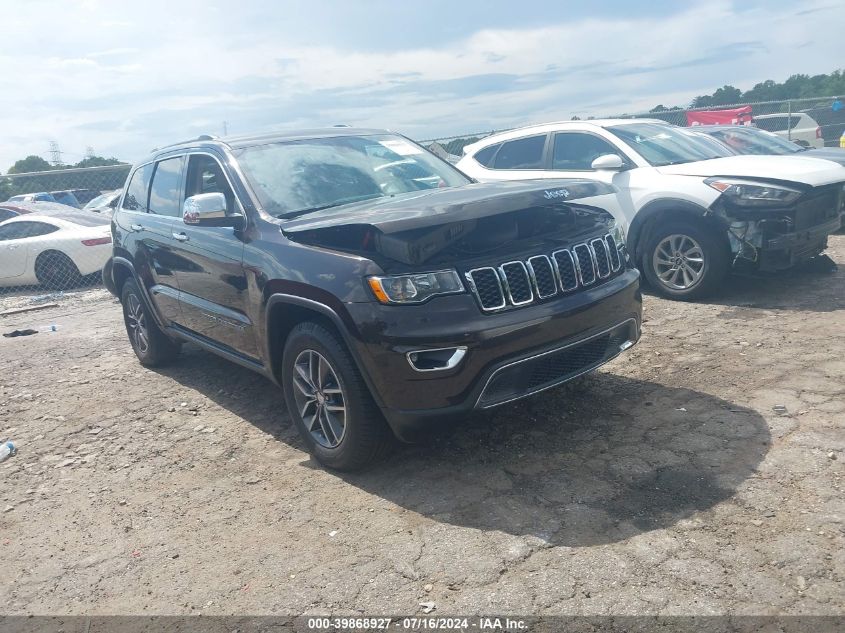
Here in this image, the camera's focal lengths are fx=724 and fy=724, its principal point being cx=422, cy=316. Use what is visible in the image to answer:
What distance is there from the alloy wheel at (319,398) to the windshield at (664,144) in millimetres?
4665

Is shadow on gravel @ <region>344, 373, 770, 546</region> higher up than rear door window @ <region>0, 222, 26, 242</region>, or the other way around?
rear door window @ <region>0, 222, 26, 242</region>

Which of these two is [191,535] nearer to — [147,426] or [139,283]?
[147,426]

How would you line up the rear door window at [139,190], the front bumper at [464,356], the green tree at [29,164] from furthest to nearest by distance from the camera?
the green tree at [29,164], the rear door window at [139,190], the front bumper at [464,356]

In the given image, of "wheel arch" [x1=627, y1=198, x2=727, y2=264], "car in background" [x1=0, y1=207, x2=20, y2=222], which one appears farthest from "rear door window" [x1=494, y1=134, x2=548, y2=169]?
"car in background" [x1=0, y1=207, x2=20, y2=222]

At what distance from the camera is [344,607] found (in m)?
2.82

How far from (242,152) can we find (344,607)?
119 inches

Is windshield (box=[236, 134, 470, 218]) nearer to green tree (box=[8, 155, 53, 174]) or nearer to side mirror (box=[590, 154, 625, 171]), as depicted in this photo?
side mirror (box=[590, 154, 625, 171])

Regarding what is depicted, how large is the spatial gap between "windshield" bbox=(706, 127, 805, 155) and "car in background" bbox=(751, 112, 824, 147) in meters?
8.20

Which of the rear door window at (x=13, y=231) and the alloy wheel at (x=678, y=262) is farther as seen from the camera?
the rear door window at (x=13, y=231)

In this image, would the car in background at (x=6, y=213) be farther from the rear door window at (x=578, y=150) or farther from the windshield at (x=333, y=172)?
the windshield at (x=333, y=172)

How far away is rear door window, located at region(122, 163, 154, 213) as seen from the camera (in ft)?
19.8

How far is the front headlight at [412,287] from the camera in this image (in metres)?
3.41

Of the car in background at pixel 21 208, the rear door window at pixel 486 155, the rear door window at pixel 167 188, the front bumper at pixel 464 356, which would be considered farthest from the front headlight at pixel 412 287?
the car in background at pixel 21 208

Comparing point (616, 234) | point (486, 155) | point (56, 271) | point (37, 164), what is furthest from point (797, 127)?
point (37, 164)
